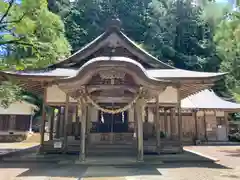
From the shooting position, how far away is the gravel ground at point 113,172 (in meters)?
6.76

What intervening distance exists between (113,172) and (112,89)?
3296mm

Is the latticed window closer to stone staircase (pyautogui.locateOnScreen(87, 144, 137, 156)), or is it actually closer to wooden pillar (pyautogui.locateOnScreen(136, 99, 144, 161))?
stone staircase (pyautogui.locateOnScreen(87, 144, 137, 156))

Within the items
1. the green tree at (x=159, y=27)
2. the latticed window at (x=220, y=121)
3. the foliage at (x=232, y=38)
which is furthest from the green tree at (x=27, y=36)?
the green tree at (x=159, y=27)

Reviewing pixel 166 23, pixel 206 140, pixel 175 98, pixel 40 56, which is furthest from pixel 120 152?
pixel 166 23

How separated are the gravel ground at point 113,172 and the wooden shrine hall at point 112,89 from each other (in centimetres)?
114

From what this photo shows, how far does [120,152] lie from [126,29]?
1266 inches

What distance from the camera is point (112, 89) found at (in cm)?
959

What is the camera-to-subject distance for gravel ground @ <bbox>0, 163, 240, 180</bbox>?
676 cm

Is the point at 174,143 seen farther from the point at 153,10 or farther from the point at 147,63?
the point at 153,10

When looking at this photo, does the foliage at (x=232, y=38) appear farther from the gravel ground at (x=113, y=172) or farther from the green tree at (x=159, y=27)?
the green tree at (x=159, y=27)

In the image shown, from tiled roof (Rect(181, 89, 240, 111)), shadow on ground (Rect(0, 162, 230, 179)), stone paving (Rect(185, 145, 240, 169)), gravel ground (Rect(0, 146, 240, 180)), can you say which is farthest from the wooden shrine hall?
tiled roof (Rect(181, 89, 240, 111))

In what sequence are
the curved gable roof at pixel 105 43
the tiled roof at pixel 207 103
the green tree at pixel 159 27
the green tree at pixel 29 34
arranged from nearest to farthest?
1. the curved gable roof at pixel 105 43
2. the green tree at pixel 29 34
3. the tiled roof at pixel 207 103
4. the green tree at pixel 159 27

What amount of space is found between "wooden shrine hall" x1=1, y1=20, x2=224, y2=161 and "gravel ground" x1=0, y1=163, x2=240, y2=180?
1.14m

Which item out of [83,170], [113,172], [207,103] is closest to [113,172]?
[113,172]
